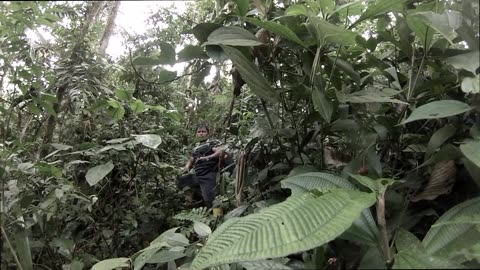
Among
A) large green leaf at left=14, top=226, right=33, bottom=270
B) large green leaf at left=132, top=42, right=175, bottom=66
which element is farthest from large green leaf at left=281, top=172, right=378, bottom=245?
large green leaf at left=14, top=226, right=33, bottom=270

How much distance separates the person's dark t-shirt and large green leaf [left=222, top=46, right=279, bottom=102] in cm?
200

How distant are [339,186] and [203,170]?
2.31m

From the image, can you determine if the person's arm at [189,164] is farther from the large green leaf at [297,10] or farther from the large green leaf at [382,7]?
the large green leaf at [382,7]

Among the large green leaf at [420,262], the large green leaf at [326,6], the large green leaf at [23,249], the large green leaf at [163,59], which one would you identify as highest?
the large green leaf at [163,59]

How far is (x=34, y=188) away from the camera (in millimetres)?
1428

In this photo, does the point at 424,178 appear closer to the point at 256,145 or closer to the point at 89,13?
the point at 256,145

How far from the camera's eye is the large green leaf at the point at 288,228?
62cm

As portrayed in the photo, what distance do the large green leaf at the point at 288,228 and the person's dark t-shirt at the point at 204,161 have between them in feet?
7.77

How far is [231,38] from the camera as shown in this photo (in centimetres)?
111

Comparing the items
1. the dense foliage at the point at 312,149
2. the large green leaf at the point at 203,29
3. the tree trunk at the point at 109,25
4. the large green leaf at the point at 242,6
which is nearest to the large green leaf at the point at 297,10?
the dense foliage at the point at 312,149

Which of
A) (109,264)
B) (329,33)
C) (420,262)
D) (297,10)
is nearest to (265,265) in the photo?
(420,262)

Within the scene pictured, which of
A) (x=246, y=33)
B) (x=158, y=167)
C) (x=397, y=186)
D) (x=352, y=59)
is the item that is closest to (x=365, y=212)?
(x=397, y=186)

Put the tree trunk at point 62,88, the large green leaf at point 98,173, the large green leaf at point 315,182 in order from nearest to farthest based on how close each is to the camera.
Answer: the large green leaf at point 315,182 → the large green leaf at point 98,173 → the tree trunk at point 62,88

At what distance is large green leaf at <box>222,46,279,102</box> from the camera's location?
1098mm
